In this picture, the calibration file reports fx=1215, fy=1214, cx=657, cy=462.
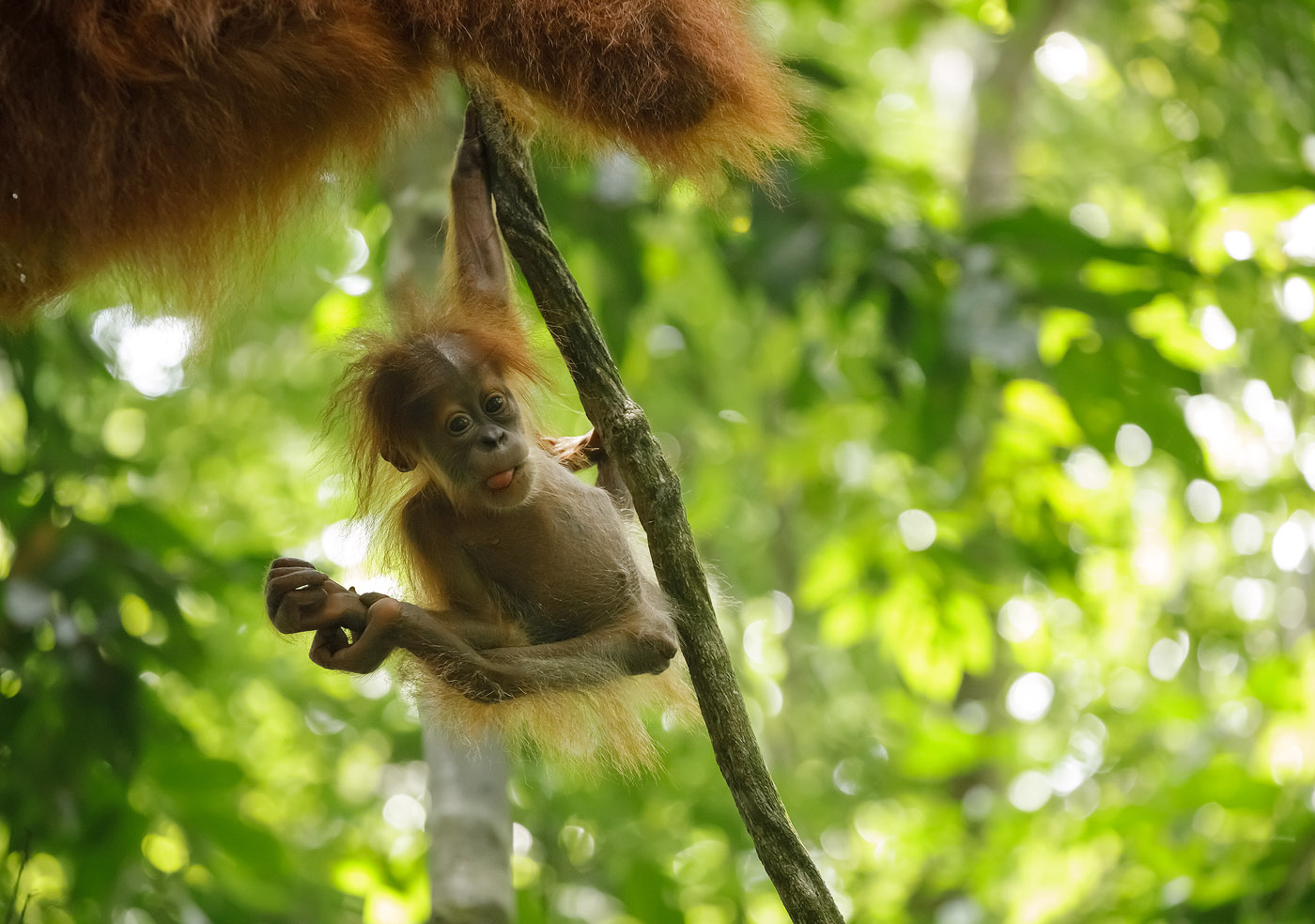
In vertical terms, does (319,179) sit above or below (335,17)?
below

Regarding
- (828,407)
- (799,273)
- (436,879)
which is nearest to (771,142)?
(799,273)

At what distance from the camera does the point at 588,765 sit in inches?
89.9

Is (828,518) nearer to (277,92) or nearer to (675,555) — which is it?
(675,555)

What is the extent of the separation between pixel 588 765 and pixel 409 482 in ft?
2.06

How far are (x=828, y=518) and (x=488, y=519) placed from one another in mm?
3014

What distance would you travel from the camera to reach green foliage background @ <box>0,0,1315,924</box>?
3.06m

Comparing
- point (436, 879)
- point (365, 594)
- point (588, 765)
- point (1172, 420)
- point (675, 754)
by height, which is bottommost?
point (675, 754)

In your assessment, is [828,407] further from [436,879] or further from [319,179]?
[319,179]

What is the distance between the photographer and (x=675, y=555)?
169 cm

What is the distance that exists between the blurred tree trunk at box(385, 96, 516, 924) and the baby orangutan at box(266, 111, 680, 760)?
21cm

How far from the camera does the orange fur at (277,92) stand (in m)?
1.62

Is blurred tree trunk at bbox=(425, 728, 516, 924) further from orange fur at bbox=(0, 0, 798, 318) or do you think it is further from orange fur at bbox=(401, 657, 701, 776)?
orange fur at bbox=(0, 0, 798, 318)

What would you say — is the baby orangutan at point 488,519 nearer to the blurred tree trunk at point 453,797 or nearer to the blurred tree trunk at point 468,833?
the blurred tree trunk at point 453,797

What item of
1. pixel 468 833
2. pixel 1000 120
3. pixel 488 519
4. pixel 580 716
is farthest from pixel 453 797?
pixel 1000 120
